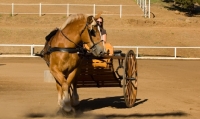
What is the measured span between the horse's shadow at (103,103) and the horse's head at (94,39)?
7.31ft

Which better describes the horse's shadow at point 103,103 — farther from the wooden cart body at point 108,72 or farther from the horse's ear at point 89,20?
the horse's ear at point 89,20

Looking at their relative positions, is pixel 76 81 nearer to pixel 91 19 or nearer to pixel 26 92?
pixel 91 19

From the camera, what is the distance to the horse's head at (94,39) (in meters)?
9.73

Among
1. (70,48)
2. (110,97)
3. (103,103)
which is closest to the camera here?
(70,48)

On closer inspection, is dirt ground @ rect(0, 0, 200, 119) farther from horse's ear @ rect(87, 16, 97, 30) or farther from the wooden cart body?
horse's ear @ rect(87, 16, 97, 30)

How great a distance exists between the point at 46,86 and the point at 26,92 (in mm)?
1726

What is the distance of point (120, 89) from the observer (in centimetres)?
1616

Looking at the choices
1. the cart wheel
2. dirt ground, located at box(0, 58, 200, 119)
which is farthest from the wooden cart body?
dirt ground, located at box(0, 58, 200, 119)

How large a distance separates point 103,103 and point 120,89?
11.1ft

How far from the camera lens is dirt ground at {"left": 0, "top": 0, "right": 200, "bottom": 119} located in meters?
11.4

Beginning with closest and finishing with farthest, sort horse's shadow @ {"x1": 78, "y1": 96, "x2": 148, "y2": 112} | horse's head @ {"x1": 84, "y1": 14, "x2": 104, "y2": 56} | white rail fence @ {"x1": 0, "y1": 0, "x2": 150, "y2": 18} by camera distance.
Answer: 1. horse's head @ {"x1": 84, "y1": 14, "x2": 104, "y2": 56}
2. horse's shadow @ {"x1": 78, "y1": 96, "x2": 148, "y2": 112}
3. white rail fence @ {"x1": 0, "y1": 0, "x2": 150, "y2": 18}

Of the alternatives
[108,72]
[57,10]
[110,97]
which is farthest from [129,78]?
[57,10]

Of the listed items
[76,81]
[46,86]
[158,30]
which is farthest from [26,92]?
[158,30]

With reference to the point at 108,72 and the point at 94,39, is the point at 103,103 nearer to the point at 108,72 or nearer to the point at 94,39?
the point at 108,72
